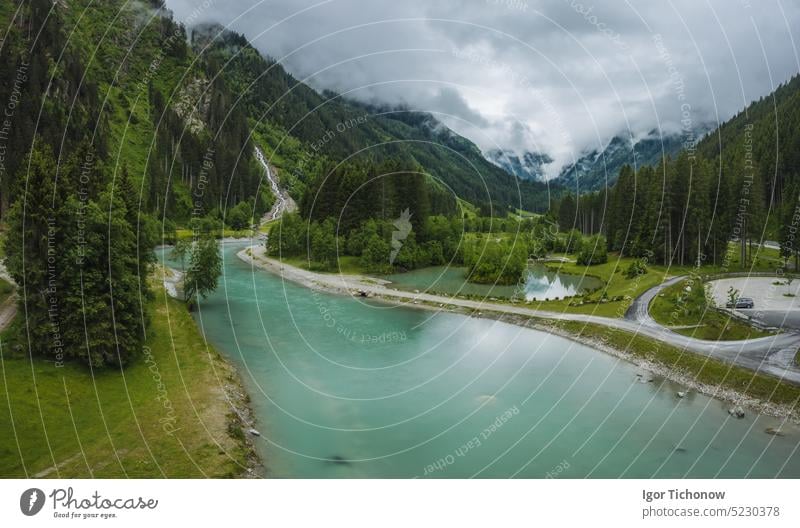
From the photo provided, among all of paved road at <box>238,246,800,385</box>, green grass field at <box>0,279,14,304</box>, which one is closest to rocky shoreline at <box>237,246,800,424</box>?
paved road at <box>238,246,800,385</box>

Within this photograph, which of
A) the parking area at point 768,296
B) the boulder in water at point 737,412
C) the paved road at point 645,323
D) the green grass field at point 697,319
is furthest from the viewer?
the parking area at point 768,296

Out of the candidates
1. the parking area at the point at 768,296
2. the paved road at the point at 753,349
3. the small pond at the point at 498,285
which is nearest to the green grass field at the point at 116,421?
the paved road at the point at 753,349

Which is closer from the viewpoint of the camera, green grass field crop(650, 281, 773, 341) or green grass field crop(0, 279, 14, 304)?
green grass field crop(0, 279, 14, 304)

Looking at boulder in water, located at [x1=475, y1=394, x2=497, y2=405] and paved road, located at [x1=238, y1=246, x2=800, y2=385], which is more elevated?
paved road, located at [x1=238, y1=246, x2=800, y2=385]

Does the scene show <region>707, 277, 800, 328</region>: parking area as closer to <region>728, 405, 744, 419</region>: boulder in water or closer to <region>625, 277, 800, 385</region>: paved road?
<region>625, 277, 800, 385</region>: paved road

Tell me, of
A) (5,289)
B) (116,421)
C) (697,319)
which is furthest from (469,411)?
(5,289)

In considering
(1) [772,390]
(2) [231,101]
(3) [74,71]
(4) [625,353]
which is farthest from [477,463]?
(2) [231,101]

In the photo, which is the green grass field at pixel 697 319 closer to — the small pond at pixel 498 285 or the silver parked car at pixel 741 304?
the silver parked car at pixel 741 304
